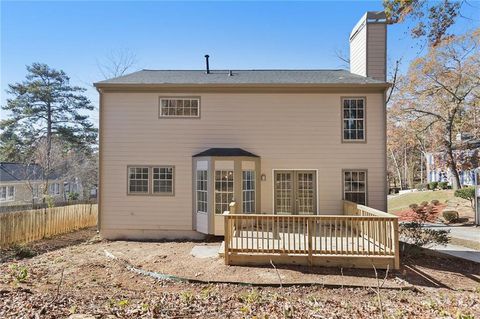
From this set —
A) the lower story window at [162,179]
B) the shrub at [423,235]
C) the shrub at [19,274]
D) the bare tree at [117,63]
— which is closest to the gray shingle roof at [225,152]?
the lower story window at [162,179]

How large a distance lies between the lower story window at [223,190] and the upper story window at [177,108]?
8.40 ft

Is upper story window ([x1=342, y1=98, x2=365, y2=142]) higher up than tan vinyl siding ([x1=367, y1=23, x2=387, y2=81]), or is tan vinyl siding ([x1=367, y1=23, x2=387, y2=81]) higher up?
tan vinyl siding ([x1=367, y1=23, x2=387, y2=81])

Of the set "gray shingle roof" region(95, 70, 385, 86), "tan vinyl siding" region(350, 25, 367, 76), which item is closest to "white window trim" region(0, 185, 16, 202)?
"gray shingle roof" region(95, 70, 385, 86)

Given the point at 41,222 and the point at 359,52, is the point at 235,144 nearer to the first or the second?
the point at 359,52

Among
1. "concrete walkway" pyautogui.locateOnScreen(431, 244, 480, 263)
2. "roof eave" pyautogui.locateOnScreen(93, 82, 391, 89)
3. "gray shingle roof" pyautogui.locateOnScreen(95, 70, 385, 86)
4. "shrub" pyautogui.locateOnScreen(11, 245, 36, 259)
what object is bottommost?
"concrete walkway" pyautogui.locateOnScreen(431, 244, 480, 263)

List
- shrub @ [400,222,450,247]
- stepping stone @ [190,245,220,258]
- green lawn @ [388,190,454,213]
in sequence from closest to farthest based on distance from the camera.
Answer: stepping stone @ [190,245,220,258] < shrub @ [400,222,450,247] < green lawn @ [388,190,454,213]

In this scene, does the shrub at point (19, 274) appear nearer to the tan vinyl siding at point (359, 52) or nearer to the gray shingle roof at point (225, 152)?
the gray shingle roof at point (225, 152)

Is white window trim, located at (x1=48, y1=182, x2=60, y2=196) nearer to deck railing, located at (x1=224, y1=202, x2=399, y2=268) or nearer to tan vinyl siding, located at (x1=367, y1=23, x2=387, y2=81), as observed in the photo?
deck railing, located at (x1=224, y1=202, x2=399, y2=268)

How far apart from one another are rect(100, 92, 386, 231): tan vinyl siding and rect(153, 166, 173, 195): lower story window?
0.75ft

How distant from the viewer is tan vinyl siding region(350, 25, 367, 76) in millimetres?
10812

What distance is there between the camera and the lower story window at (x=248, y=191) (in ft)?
31.3

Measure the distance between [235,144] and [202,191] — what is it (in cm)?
210

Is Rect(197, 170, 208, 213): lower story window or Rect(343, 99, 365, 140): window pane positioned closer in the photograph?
Rect(197, 170, 208, 213): lower story window

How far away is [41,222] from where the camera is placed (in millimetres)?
10453
